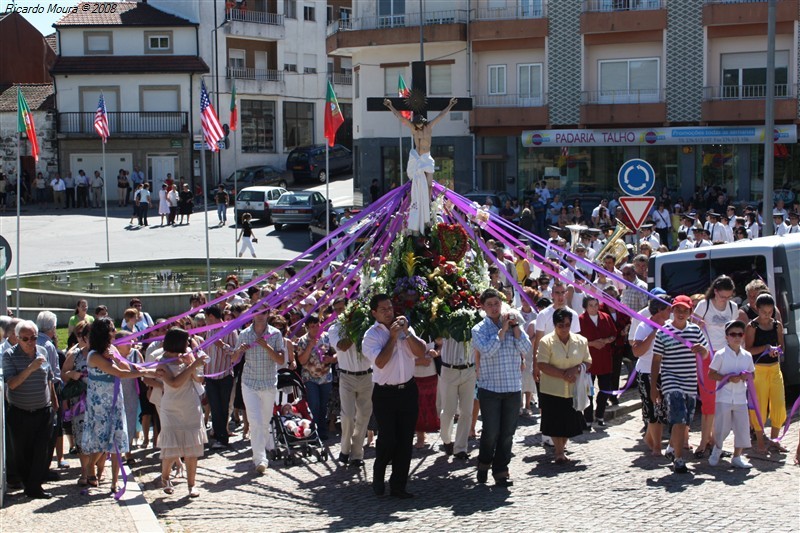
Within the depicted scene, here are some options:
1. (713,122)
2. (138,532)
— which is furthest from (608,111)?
(138,532)

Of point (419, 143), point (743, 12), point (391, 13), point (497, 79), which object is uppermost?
point (391, 13)

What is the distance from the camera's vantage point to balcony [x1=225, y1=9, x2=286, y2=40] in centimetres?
5288

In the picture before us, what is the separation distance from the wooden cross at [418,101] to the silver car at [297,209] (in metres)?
25.4

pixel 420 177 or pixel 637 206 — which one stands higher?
pixel 420 177

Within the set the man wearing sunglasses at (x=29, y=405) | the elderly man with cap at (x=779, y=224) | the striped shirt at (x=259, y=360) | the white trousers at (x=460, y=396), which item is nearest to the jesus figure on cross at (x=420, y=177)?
the white trousers at (x=460, y=396)

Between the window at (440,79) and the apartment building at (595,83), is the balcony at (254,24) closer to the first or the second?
the apartment building at (595,83)

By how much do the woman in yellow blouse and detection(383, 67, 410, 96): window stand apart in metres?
33.0

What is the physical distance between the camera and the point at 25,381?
1035 cm

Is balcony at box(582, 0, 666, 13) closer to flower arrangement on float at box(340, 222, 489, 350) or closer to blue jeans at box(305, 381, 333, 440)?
flower arrangement on float at box(340, 222, 489, 350)

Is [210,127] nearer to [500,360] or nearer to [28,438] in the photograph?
[28,438]

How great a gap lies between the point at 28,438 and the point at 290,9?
48564 mm

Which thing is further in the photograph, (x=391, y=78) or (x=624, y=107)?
(x=391, y=78)

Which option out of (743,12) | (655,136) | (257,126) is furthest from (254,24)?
(743,12)

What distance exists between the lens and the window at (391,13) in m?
42.7
